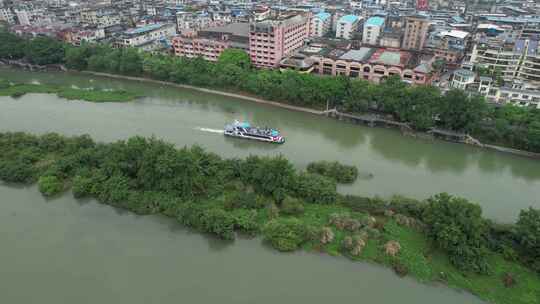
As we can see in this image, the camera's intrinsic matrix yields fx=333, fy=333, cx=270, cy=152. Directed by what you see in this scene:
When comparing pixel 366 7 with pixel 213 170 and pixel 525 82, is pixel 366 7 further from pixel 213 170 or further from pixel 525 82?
pixel 213 170

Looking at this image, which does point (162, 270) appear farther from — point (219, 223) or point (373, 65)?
point (373, 65)

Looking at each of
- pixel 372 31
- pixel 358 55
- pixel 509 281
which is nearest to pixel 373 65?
pixel 358 55

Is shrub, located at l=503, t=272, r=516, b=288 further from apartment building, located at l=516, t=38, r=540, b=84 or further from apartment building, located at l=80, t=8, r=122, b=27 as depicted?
apartment building, located at l=80, t=8, r=122, b=27

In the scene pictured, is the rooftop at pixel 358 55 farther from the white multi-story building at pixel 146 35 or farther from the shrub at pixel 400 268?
the shrub at pixel 400 268

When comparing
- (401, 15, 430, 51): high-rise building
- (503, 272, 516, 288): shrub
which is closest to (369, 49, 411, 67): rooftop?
(401, 15, 430, 51): high-rise building

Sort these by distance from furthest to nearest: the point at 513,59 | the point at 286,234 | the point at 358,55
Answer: the point at 358,55, the point at 513,59, the point at 286,234

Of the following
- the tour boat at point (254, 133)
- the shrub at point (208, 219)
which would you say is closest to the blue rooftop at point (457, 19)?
the tour boat at point (254, 133)
